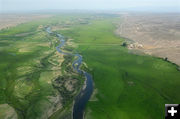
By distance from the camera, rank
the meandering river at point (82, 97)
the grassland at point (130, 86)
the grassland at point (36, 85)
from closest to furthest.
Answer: the meandering river at point (82, 97) → the grassland at point (130, 86) → the grassland at point (36, 85)

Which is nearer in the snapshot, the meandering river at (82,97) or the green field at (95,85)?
the meandering river at (82,97)

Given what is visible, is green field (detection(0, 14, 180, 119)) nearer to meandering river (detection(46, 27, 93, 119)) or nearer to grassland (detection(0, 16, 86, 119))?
grassland (detection(0, 16, 86, 119))

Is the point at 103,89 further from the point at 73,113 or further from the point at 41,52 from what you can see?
the point at 41,52

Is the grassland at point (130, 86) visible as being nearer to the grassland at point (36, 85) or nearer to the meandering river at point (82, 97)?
the meandering river at point (82, 97)

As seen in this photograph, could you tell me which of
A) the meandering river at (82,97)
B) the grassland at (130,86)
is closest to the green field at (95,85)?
the grassland at (130,86)

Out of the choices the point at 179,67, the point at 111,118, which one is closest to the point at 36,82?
Answer: the point at 111,118

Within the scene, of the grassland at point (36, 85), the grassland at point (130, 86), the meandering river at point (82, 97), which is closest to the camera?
the meandering river at point (82, 97)

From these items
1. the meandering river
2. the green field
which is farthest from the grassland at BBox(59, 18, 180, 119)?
the meandering river

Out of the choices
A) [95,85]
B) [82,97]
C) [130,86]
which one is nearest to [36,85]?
[82,97]

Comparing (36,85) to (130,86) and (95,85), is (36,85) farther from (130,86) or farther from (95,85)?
(130,86)
